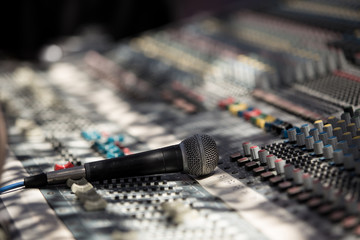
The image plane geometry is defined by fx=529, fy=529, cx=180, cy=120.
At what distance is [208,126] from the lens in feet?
7.94

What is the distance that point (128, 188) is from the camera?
76.1 inches

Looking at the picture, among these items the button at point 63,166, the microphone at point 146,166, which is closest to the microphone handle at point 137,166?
the microphone at point 146,166

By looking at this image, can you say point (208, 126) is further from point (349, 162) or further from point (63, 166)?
point (349, 162)

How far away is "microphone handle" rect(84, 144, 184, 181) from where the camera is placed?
196cm

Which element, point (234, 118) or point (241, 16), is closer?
point (234, 118)

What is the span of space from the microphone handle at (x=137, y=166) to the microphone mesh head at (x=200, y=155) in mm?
32

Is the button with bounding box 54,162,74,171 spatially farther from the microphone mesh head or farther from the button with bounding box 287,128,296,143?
the button with bounding box 287,128,296,143

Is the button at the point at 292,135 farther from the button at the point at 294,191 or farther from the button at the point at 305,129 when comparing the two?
the button at the point at 294,191

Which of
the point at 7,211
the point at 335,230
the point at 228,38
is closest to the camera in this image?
the point at 335,230

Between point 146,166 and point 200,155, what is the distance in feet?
0.68

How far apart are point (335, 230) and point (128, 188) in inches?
30.7

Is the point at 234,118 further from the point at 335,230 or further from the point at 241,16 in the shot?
the point at 241,16

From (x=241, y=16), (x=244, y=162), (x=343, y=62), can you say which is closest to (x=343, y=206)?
(x=244, y=162)

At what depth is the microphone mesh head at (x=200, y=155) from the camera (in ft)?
6.29
